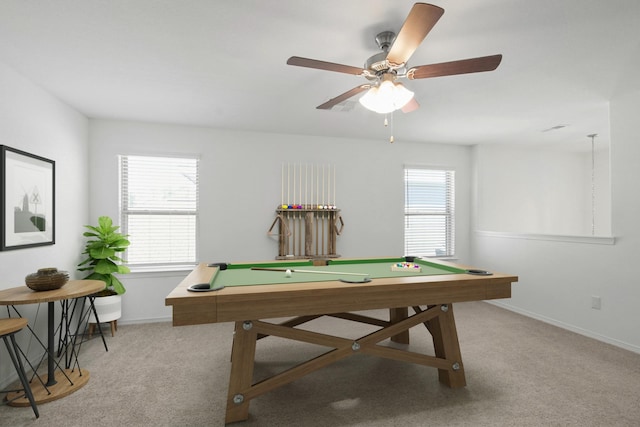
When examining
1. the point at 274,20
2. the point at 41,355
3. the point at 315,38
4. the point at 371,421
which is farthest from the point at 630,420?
the point at 41,355

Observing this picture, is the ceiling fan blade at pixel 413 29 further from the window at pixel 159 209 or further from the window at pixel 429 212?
the window at pixel 429 212

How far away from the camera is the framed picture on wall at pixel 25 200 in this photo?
245 cm

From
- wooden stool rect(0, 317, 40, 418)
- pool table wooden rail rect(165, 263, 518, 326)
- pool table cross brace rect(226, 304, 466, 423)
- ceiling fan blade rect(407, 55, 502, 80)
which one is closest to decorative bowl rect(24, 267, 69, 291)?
wooden stool rect(0, 317, 40, 418)

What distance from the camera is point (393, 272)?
99.2 inches

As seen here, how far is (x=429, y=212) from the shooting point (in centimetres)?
515

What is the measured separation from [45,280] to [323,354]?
2.03 m

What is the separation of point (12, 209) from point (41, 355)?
1319 mm

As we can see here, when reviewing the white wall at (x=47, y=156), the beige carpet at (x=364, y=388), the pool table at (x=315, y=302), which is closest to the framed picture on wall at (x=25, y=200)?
the white wall at (x=47, y=156)

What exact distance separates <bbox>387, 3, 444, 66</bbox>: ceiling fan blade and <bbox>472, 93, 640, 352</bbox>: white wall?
2854mm

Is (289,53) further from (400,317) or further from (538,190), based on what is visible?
(538,190)

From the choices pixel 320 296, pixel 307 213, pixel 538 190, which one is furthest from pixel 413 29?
pixel 538 190

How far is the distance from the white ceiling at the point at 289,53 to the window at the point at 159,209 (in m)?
0.63

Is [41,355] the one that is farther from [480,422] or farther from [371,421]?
[480,422]

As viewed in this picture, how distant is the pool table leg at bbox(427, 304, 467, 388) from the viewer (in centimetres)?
238
